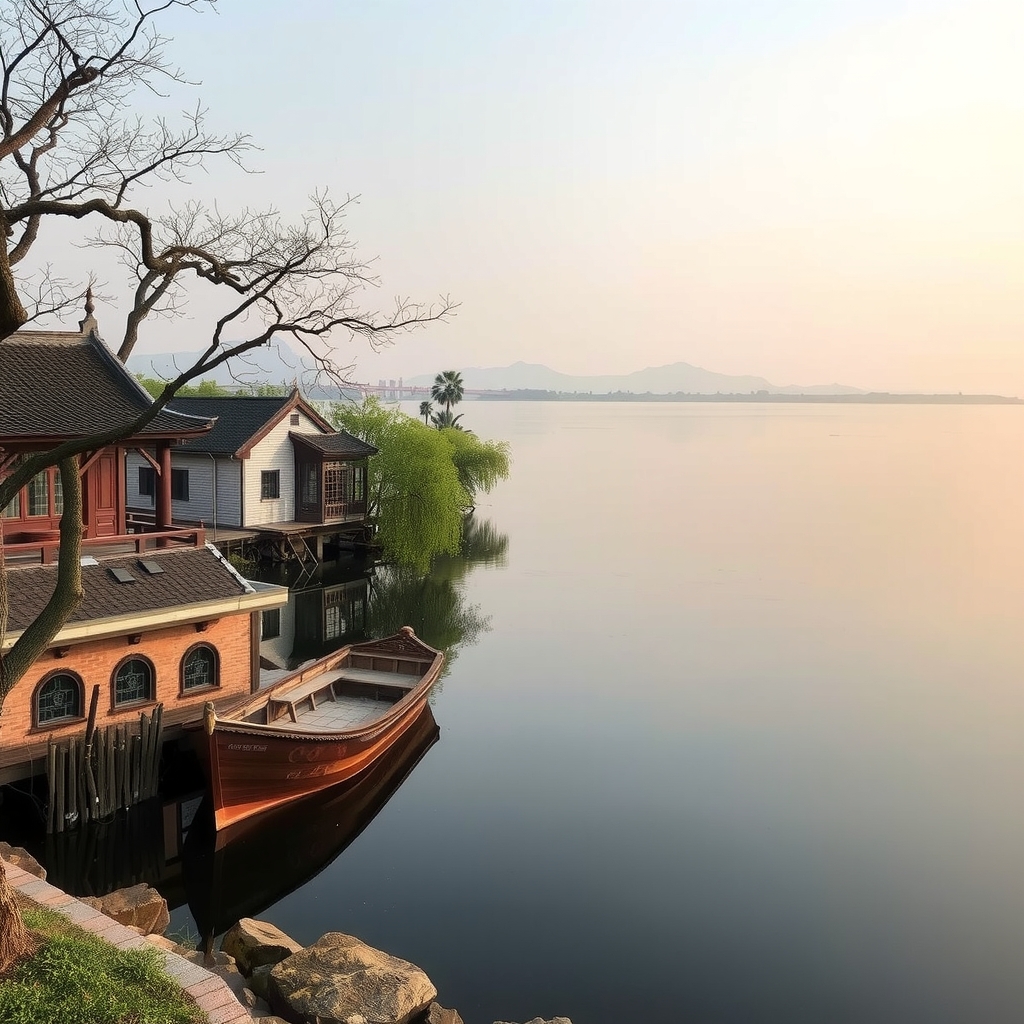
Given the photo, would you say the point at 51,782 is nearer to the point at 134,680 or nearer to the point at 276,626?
the point at 134,680

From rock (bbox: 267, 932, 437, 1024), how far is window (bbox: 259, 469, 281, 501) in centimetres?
2716

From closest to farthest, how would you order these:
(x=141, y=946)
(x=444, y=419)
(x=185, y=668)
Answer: (x=141, y=946), (x=185, y=668), (x=444, y=419)

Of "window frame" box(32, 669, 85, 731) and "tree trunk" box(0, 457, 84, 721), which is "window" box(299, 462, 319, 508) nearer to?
"window frame" box(32, 669, 85, 731)

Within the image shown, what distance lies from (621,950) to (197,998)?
22.1 feet

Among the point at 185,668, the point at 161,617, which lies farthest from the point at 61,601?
the point at 185,668

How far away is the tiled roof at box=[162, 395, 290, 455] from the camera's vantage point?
34844 millimetres

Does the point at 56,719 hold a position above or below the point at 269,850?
above

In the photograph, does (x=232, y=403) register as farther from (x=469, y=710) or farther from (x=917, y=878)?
(x=917, y=878)

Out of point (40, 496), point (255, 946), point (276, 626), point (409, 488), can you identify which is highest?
point (40, 496)

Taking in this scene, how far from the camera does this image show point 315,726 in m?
17.4

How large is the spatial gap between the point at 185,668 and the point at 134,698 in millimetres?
1009

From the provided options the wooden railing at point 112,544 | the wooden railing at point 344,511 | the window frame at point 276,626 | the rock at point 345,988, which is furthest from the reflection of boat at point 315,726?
the wooden railing at point 344,511

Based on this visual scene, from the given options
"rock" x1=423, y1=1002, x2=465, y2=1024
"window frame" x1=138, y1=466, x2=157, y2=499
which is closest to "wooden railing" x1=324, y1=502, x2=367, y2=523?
"window frame" x1=138, y1=466, x2=157, y2=499

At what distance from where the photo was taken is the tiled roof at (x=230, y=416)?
34844 millimetres
